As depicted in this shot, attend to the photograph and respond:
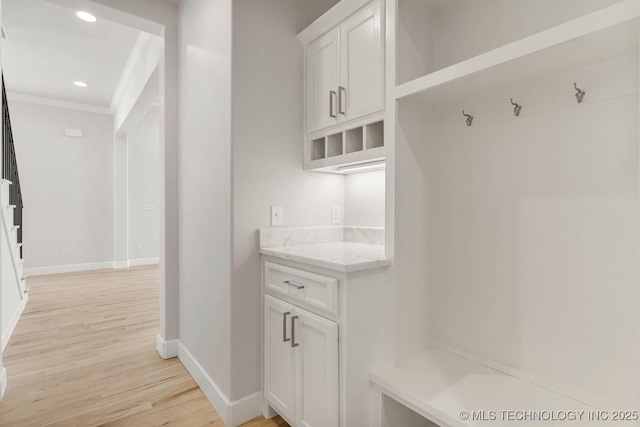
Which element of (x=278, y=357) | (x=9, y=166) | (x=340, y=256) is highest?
(x=9, y=166)

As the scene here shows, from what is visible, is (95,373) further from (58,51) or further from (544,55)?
(58,51)

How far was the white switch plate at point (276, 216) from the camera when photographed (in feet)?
6.45

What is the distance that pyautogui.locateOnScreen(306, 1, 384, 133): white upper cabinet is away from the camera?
5.35ft

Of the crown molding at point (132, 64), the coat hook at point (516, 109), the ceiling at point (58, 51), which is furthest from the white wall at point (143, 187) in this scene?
the coat hook at point (516, 109)

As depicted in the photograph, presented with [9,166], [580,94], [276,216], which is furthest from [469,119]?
[9,166]

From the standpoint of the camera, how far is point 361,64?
171 centimetres

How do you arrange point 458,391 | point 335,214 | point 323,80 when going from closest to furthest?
point 458,391
point 323,80
point 335,214

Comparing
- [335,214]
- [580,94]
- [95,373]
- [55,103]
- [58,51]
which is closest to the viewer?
[580,94]

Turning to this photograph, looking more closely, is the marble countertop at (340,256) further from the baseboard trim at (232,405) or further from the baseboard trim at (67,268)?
the baseboard trim at (67,268)

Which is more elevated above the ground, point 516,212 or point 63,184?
point 63,184

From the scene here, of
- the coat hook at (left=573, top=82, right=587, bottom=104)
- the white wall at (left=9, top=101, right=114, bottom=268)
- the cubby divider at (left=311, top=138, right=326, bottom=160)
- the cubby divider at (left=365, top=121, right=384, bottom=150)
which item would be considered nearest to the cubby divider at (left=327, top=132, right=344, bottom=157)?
the cubby divider at (left=311, top=138, right=326, bottom=160)

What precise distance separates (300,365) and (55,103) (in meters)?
6.58

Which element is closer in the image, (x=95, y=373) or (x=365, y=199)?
(x=365, y=199)

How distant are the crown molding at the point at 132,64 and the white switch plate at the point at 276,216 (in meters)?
2.58
